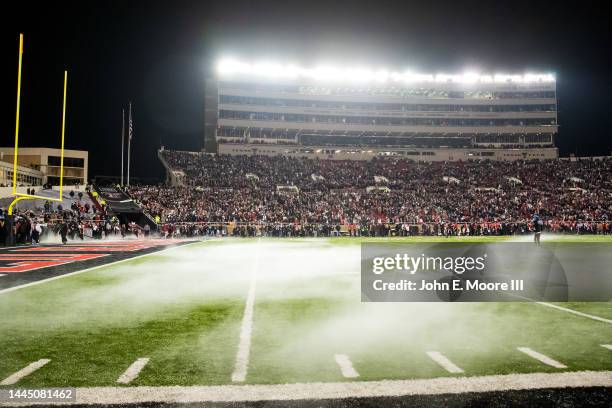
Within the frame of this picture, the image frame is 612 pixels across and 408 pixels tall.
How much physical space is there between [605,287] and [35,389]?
35.6 ft

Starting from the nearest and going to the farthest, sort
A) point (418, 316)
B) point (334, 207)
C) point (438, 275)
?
point (418, 316), point (438, 275), point (334, 207)

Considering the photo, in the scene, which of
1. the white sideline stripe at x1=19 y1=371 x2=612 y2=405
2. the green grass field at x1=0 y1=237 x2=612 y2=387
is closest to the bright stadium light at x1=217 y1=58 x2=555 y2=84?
the green grass field at x1=0 y1=237 x2=612 y2=387

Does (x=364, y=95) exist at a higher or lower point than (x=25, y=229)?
higher

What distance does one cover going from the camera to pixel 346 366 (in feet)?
15.1

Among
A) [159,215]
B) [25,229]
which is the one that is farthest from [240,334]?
[159,215]

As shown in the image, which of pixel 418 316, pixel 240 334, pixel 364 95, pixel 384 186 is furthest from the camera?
pixel 364 95

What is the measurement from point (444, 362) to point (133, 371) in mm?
3220

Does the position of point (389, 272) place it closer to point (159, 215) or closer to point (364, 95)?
point (159, 215)

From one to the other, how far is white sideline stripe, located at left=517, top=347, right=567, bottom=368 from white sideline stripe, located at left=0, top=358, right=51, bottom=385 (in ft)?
17.3

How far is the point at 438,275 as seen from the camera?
12.0 meters

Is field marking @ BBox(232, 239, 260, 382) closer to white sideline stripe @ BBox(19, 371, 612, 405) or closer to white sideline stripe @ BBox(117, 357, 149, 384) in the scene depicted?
white sideline stripe @ BBox(19, 371, 612, 405)

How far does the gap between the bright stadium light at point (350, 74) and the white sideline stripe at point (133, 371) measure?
6737cm

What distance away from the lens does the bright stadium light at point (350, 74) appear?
A: 224 feet

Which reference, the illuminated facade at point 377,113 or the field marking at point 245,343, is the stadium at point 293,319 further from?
the illuminated facade at point 377,113
